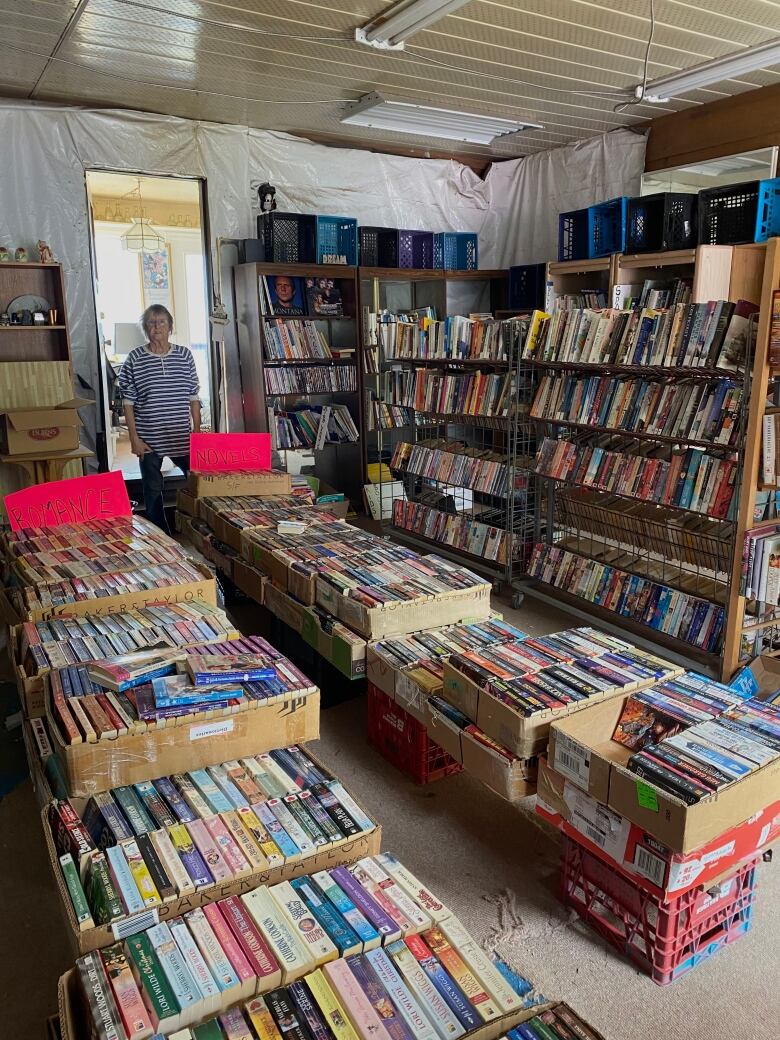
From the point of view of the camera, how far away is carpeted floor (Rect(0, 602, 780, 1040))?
184 cm

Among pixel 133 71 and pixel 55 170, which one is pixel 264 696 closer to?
pixel 133 71

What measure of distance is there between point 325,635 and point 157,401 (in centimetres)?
318

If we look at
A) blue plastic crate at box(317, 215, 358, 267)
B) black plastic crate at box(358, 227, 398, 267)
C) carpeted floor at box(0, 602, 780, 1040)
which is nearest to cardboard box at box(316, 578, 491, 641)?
carpeted floor at box(0, 602, 780, 1040)

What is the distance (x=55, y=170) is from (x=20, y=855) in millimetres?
4793

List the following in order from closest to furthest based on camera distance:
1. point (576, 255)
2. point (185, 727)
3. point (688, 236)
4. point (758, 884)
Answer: point (185, 727) → point (758, 884) → point (688, 236) → point (576, 255)

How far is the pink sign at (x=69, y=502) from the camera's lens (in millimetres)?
3455

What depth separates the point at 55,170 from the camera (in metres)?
5.44

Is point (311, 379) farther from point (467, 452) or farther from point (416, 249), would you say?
point (467, 452)

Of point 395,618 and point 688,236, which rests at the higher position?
point 688,236

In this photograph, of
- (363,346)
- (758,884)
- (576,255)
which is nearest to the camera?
(758,884)

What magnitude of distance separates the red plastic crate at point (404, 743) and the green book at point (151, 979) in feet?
4.45

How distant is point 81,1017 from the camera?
1.29 meters

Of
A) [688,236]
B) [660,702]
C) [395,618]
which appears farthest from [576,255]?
[660,702]

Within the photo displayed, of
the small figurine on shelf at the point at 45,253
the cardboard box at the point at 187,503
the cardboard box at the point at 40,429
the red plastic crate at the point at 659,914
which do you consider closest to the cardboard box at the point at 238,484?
the cardboard box at the point at 187,503
